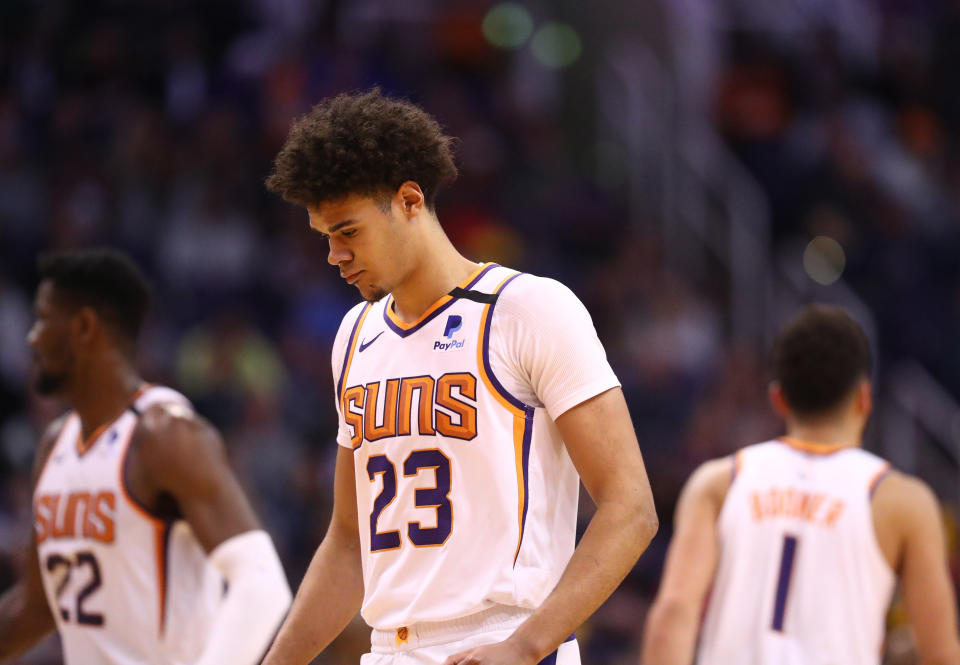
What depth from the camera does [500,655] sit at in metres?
3.13

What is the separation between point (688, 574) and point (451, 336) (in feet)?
5.79

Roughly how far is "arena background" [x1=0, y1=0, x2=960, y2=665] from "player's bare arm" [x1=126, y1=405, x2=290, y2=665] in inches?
159

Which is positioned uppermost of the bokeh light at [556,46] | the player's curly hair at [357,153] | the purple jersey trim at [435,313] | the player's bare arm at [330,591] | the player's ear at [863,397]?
the bokeh light at [556,46]

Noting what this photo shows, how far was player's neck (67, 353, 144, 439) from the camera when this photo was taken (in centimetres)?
526

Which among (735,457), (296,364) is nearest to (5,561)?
(296,364)

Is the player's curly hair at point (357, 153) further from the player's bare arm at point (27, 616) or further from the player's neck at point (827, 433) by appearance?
the player's bare arm at point (27, 616)

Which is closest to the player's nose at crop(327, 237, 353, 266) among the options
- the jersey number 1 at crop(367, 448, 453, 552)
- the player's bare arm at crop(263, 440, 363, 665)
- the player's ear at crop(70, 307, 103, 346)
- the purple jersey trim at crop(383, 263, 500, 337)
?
the purple jersey trim at crop(383, 263, 500, 337)

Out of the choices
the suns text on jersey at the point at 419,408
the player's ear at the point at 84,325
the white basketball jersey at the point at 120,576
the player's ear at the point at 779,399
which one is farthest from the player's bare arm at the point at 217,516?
the player's ear at the point at 779,399

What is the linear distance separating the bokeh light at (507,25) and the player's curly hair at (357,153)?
10.8m

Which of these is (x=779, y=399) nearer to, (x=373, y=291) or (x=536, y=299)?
(x=536, y=299)

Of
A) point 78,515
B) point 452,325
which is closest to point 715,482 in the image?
point 452,325

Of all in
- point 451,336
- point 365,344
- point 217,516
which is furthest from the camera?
point 217,516

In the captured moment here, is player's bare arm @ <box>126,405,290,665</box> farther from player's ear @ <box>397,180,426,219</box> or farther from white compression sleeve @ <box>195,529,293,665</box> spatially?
player's ear @ <box>397,180,426,219</box>

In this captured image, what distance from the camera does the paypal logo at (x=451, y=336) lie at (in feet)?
11.7
